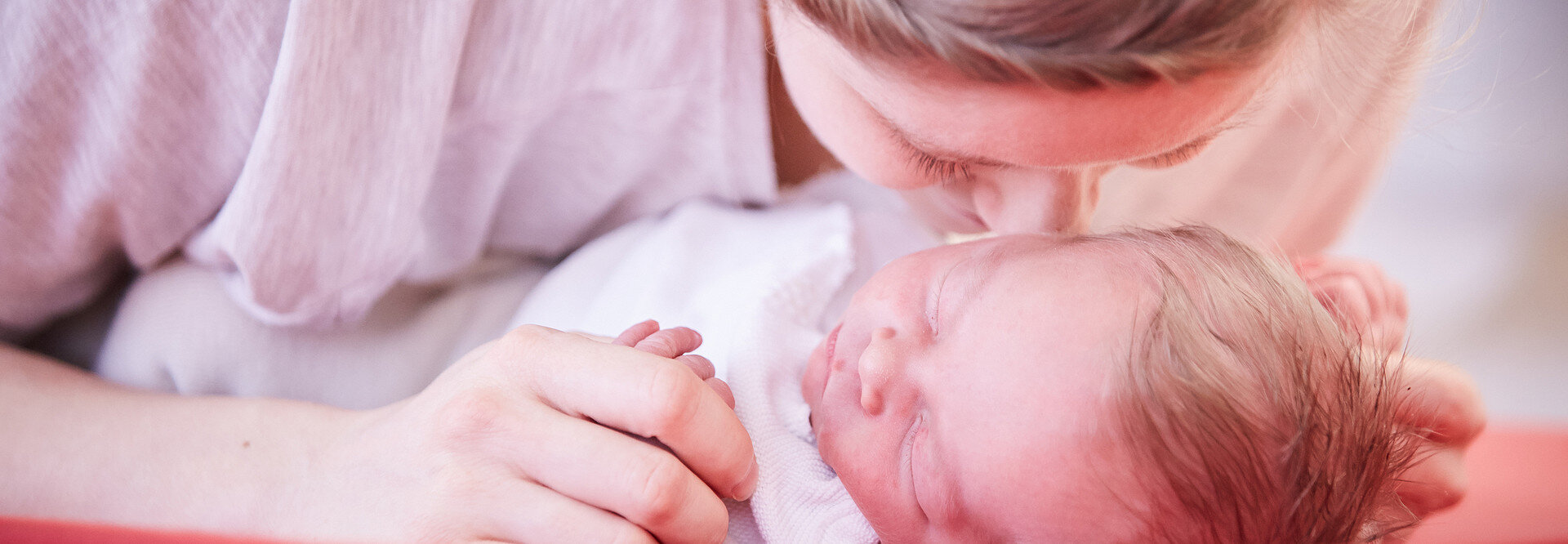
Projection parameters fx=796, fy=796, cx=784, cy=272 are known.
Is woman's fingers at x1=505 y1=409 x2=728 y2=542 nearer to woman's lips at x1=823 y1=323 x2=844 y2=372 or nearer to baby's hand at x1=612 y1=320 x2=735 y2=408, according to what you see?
baby's hand at x1=612 y1=320 x2=735 y2=408

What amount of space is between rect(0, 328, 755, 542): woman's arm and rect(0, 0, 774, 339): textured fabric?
0.45 ft

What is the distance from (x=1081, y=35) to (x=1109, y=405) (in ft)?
0.97

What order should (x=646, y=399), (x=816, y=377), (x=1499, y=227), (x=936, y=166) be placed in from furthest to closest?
(x=1499, y=227)
(x=816, y=377)
(x=936, y=166)
(x=646, y=399)

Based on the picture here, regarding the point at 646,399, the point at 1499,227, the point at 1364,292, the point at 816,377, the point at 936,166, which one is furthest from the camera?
the point at 1499,227

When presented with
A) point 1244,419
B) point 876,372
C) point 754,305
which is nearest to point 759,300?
point 754,305

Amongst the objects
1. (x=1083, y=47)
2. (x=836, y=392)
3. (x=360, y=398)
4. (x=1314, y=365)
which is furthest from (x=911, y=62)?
(x=360, y=398)

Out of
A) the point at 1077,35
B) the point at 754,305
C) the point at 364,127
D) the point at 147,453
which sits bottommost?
the point at 147,453

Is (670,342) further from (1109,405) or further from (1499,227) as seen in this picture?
(1499,227)

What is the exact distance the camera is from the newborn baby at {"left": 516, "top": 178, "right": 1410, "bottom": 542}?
59 cm

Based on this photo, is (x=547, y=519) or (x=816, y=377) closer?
(x=547, y=519)

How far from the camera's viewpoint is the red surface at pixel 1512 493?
0.63 metres

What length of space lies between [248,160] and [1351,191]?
1343 millimetres

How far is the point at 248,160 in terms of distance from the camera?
673mm

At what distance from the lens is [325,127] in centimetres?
67
